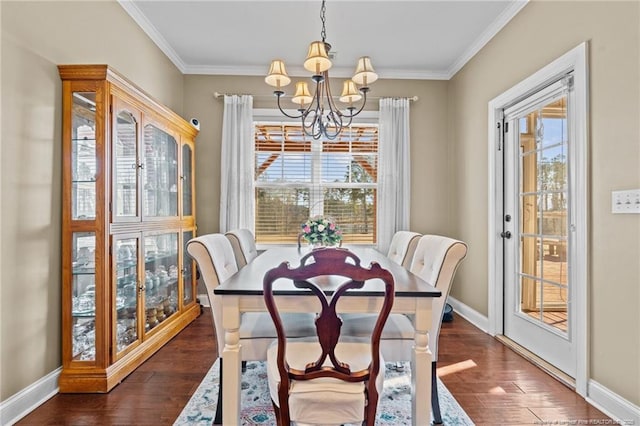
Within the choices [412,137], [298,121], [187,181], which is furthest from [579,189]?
[187,181]

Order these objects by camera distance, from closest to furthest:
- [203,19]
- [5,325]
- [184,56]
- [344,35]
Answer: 1. [5,325]
2. [203,19]
3. [344,35]
4. [184,56]

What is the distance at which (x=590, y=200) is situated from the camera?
2.16 metres

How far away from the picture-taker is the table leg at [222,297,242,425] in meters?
1.59

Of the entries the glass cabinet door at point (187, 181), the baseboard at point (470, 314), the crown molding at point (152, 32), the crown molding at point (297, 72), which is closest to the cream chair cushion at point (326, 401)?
the baseboard at point (470, 314)

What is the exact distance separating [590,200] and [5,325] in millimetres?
3318

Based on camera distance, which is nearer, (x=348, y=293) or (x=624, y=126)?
(x=348, y=293)

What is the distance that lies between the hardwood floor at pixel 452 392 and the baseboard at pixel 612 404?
0.05 meters

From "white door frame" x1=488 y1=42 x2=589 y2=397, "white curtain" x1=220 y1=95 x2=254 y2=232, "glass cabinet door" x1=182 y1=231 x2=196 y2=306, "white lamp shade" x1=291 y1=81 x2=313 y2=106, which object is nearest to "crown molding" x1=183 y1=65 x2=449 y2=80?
"white curtain" x1=220 y1=95 x2=254 y2=232

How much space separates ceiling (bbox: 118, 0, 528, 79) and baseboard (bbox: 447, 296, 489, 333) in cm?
262

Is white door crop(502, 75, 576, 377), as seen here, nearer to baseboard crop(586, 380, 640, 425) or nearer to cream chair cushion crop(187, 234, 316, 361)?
baseboard crop(586, 380, 640, 425)

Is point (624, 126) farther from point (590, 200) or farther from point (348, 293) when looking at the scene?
point (348, 293)

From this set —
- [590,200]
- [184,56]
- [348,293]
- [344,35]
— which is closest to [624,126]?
[590,200]

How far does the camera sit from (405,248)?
2.58m

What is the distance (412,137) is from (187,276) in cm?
297
